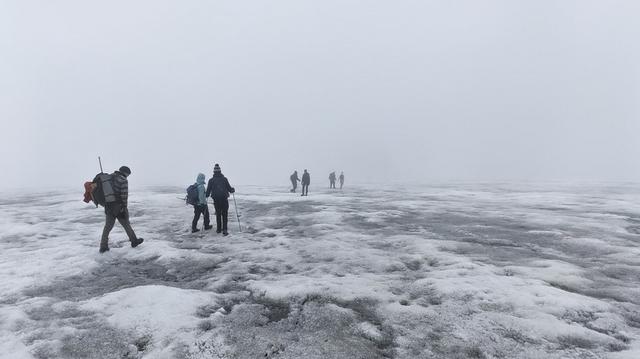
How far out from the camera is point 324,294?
6789 millimetres

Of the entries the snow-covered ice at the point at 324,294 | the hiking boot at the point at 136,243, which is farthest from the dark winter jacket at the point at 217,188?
the hiking boot at the point at 136,243

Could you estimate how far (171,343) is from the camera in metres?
5.15

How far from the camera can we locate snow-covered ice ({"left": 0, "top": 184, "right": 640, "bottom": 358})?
16.8 ft

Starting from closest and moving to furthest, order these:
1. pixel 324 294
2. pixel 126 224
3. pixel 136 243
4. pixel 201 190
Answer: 1. pixel 324 294
2. pixel 126 224
3. pixel 136 243
4. pixel 201 190

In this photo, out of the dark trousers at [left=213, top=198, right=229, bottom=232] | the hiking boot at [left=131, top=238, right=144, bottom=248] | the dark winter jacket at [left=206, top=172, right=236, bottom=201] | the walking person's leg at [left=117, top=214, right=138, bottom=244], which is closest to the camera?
the walking person's leg at [left=117, top=214, right=138, bottom=244]

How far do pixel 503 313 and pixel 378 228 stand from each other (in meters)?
7.60

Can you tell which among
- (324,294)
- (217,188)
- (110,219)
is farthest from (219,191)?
(324,294)

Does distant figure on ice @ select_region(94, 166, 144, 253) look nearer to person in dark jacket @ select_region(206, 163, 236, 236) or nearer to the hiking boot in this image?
the hiking boot

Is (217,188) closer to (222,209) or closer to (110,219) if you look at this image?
(222,209)

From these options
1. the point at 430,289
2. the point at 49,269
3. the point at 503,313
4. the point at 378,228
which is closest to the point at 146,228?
the point at 49,269

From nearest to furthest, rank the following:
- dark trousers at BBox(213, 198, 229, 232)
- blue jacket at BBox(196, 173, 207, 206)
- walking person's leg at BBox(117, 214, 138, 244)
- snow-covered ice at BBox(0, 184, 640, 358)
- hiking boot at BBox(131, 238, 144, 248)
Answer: snow-covered ice at BBox(0, 184, 640, 358) → walking person's leg at BBox(117, 214, 138, 244) → hiking boot at BBox(131, 238, 144, 248) → dark trousers at BBox(213, 198, 229, 232) → blue jacket at BBox(196, 173, 207, 206)

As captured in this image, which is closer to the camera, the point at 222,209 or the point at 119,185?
the point at 119,185

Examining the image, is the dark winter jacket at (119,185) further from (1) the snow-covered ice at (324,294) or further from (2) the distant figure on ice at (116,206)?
(1) the snow-covered ice at (324,294)

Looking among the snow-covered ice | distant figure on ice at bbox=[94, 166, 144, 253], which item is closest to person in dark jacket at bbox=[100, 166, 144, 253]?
distant figure on ice at bbox=[94, 166, 144, 253]
